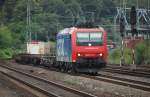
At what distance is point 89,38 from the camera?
31.5 m

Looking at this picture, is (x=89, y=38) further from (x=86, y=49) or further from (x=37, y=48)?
→ (x=37, y=48)

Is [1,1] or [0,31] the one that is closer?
[1,1]

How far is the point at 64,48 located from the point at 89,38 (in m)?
3.02

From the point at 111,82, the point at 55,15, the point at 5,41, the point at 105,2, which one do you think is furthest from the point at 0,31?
the point at 111,82

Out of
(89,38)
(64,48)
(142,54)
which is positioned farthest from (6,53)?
(89,38)

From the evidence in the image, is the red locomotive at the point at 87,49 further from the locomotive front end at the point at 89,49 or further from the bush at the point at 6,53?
the bush at the point at 6,53

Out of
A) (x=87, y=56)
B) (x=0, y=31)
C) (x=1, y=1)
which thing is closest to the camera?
(x=1, y=1)

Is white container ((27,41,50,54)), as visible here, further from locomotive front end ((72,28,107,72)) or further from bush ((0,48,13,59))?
Result: locomotive front end ((72,28,107,72))

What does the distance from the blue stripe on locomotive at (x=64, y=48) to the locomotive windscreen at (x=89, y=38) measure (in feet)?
2.78

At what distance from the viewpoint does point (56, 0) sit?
345 ft

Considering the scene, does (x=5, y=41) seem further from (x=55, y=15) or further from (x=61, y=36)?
(x=61, y=36)

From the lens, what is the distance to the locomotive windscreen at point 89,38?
3133cm

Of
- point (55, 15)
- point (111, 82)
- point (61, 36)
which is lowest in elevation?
point (111, 82)

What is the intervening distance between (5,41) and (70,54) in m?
63.5
